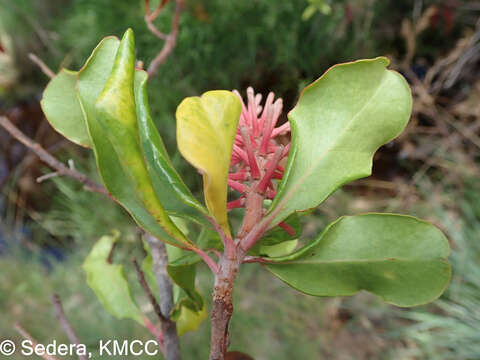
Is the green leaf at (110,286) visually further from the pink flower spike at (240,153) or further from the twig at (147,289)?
the pink flower spike at (240,153)

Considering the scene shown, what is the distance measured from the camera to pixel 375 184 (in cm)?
155

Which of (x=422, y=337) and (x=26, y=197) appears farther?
(x=26, y=197)

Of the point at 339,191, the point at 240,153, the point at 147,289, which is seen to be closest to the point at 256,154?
the point at 240,153

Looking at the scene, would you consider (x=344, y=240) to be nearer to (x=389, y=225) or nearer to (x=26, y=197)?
(x=389, y=225)

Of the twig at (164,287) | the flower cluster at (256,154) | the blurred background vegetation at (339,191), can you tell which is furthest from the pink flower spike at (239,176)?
the blurred background vegetation at (339,191)

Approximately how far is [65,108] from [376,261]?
0.21m

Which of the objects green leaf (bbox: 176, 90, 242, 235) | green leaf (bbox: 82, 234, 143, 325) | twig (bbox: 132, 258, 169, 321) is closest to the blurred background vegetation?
green leaf (bbox: 82, 234, 143, 325)

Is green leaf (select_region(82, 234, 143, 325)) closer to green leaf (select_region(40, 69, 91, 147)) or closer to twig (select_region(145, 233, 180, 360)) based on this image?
twig (select_region(145, 233, 180, 360))

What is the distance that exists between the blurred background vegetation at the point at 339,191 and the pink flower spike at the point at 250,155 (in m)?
0.82

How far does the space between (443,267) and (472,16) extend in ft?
5.84

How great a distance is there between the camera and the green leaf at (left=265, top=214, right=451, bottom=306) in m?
0.23

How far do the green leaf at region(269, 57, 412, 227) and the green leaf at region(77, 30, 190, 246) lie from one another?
0.07m

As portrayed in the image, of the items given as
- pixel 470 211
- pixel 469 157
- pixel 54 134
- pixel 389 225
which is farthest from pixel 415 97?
pixel 54 134

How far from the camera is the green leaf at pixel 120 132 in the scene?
194 millimetres
